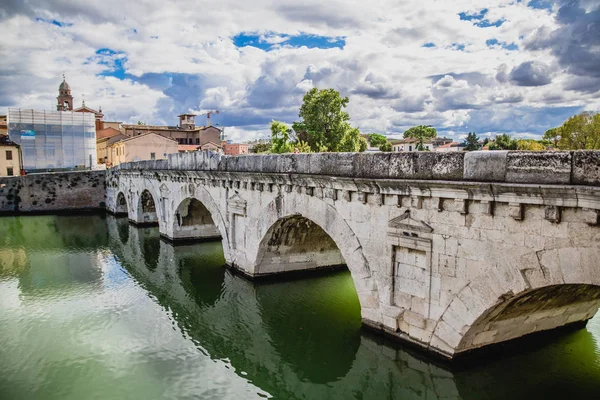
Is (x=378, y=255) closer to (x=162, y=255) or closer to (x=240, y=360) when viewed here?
(x=240, y=360)

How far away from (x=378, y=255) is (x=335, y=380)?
254 centimetres

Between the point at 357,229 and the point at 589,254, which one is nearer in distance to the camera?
the point at 589,254

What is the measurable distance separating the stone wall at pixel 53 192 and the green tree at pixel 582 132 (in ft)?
116

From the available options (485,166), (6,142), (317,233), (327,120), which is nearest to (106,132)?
(6,142)

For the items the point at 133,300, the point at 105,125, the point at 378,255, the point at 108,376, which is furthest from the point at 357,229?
the point at 105,125

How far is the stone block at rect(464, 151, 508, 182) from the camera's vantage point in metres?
6.61

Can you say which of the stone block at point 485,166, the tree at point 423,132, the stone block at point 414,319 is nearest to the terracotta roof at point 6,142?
the stone block at point 414,319

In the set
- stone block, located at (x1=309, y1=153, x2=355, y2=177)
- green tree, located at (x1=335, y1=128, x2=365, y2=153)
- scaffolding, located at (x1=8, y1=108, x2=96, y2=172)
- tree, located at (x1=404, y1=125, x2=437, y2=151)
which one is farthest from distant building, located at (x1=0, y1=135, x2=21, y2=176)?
tree, located at (x1=404, y1=125, x2=437, y2=151)

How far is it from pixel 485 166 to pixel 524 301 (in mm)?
2507

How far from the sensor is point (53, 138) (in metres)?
43.3

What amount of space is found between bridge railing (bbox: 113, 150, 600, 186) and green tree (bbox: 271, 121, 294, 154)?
3102 centimetres

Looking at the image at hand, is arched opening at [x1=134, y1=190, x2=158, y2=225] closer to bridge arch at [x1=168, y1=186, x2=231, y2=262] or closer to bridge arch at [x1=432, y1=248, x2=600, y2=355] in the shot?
bridge arch at [x1=168, y1=186, x2=231, y2=262]

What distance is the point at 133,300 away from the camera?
43.7 feet

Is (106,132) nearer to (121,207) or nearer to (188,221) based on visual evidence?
(121,207)
